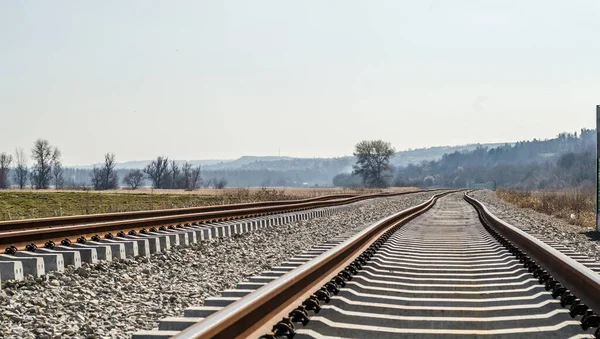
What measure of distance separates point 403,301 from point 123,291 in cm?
347

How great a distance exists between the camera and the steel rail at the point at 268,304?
4277 millimetres

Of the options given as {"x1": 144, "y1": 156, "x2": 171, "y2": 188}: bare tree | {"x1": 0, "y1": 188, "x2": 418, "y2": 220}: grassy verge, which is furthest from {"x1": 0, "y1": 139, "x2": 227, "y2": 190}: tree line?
{"x1": 0, "y1": 188, "x2": 418, "y2": 220}: grassy verge

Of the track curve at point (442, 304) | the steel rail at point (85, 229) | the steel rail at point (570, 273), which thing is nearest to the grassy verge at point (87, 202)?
the steel rail at point (85, 229)

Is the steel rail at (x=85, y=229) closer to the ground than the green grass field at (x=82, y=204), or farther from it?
closer to the ground

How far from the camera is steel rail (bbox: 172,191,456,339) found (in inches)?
168

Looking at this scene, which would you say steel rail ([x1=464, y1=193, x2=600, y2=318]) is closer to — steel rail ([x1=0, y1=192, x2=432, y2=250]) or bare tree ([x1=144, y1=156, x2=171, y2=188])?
steel rail ([x1=0, y1=192, x2=432, y2=250])

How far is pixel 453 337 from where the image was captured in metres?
4.98

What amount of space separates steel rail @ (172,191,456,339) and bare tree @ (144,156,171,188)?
439 ft

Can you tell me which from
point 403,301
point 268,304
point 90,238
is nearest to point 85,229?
point 90,238

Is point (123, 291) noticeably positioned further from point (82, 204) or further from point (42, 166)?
point (42, 166)

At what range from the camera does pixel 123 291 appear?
27.4 ft

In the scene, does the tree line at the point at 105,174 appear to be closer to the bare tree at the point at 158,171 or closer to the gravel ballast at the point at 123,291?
the bare tree at the point at 158,171

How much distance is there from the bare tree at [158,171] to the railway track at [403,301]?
133m

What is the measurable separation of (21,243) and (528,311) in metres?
6.80
